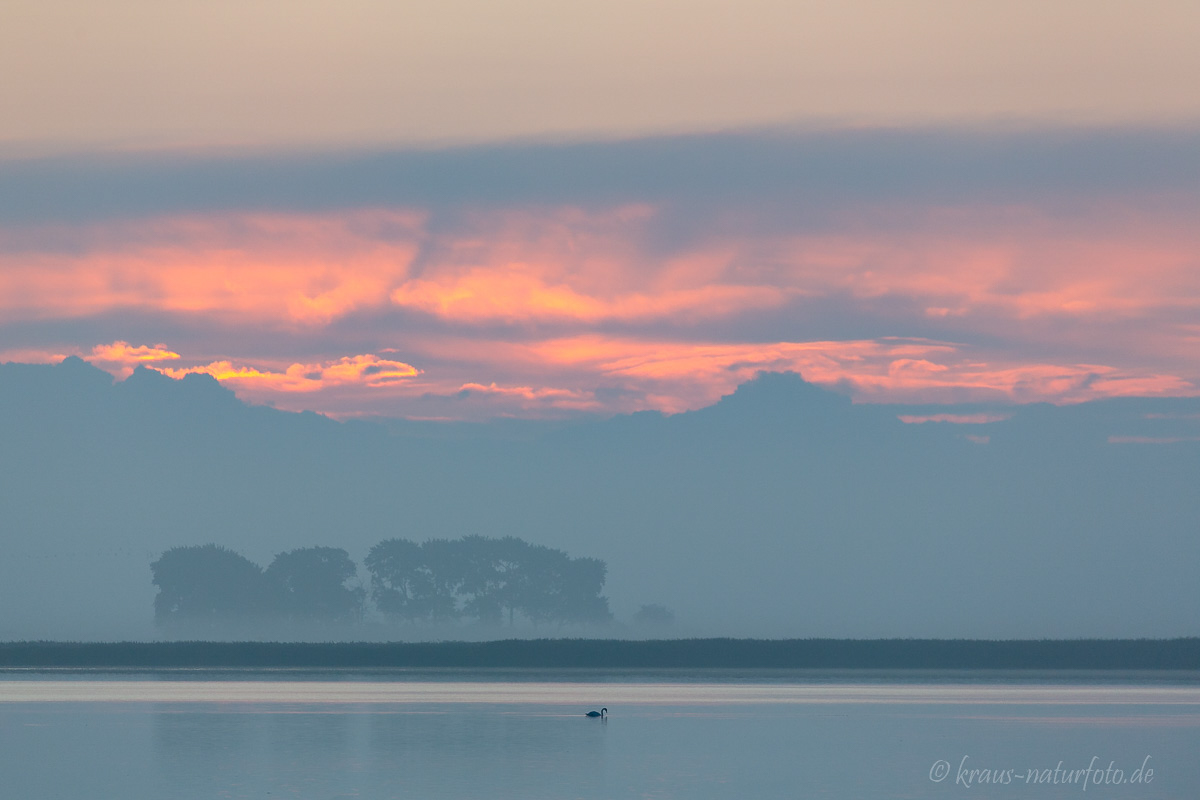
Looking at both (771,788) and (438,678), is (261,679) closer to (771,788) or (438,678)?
(438,678)

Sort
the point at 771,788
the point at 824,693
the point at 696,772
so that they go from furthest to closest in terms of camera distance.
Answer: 1. the point at 824,693
2. the point at 696,772
3. the point at 771,788

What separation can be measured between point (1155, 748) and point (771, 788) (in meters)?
14.9

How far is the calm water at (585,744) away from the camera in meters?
35.0

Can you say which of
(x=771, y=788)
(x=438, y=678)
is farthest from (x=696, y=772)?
(x=438, y=678)

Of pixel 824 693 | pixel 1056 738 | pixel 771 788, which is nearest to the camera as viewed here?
pixel 771 788

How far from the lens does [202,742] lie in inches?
1768

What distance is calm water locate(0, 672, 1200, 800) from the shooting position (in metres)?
35.0

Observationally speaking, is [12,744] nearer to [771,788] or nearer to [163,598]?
[771,788]

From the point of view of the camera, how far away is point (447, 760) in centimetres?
4012

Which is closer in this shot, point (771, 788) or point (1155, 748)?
point (771, 788)

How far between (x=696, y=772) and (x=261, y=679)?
201 feet

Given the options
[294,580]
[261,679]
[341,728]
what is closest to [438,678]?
[261,679]

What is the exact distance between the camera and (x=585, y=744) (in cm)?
4450

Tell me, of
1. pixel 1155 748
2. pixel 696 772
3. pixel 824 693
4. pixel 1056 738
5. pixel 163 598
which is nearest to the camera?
pixel 696 772
